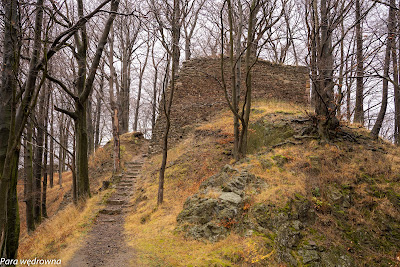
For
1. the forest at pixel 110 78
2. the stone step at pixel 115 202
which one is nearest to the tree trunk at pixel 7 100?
the forest at pixel 110 78

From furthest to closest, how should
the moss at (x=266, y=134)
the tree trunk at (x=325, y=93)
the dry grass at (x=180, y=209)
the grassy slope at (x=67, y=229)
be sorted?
1. the moss at (x=266, y=134)
2. the tree trunk at (x=325, y=93)
3. the grassy slope at (x=67, y=229)
4. the dry grass at (x=180, y=209)

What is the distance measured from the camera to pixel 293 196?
6.13 m

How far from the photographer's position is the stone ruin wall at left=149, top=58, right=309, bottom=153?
45.4ft

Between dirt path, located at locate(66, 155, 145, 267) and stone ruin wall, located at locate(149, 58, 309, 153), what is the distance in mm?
4056

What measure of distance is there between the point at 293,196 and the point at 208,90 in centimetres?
988

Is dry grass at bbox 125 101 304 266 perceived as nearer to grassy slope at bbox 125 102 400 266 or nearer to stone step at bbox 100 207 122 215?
grassy slope at bbox 125 102 400 266

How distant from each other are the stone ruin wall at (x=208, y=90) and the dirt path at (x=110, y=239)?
13.3 feet

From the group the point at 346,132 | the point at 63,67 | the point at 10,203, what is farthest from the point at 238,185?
the point at 63,67

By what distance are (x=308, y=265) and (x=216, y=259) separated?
6.26 feet

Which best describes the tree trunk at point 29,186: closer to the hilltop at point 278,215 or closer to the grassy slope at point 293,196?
the hilltop at point 278,215

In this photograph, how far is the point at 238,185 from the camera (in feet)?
22.3

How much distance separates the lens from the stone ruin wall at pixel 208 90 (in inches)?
544

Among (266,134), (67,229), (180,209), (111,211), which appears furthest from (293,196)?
(67,229)

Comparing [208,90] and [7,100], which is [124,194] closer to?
[7,100]
